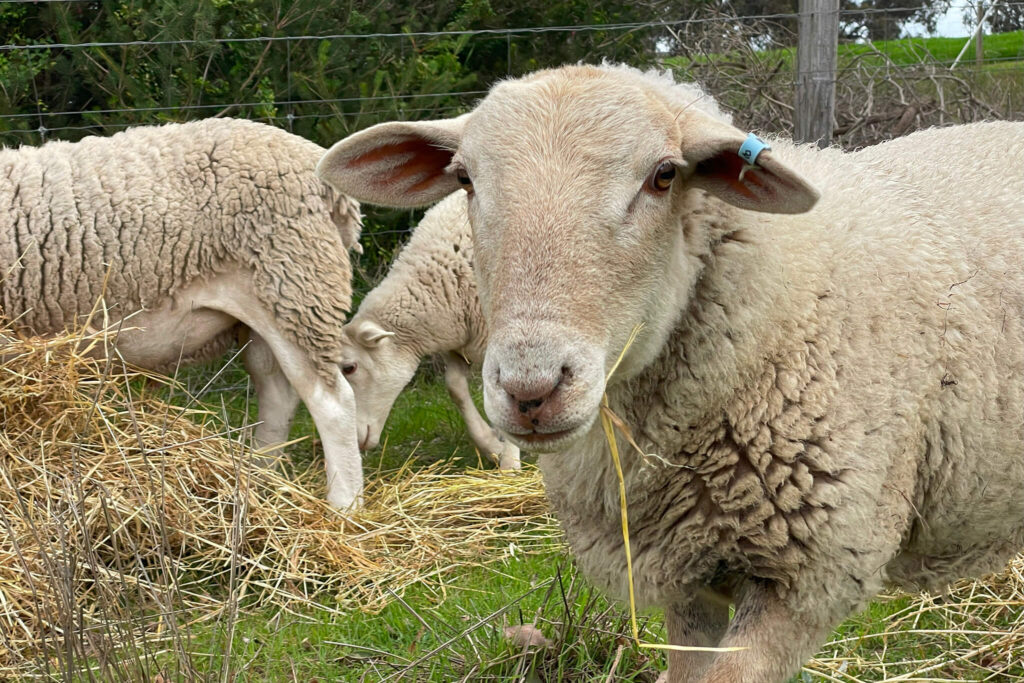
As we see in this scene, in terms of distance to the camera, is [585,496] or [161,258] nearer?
[585,496]

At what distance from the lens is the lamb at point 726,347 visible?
7.18ft

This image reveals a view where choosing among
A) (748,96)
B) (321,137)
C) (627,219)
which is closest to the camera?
(627,219)

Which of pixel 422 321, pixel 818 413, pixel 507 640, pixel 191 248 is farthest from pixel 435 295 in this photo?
→ pixel 818 413

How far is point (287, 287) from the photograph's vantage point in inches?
201

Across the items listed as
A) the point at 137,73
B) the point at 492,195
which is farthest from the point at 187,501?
the point at 137,73

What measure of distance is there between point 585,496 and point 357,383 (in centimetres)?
372

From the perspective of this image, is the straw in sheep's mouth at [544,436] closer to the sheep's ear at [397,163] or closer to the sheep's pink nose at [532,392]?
the sheep's pink nose at [532,392]

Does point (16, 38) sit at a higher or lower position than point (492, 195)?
lower

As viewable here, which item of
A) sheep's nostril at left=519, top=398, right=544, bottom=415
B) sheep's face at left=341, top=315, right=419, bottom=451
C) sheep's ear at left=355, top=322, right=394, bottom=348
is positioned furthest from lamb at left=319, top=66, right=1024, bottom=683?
sheep's face at left=341, top=315, right=419, bottom=451

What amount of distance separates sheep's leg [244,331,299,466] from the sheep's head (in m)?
3.39

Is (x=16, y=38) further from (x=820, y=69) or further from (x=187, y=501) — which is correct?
(x=820, y=69)

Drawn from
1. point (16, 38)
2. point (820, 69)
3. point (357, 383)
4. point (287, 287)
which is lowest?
point (357, 383)

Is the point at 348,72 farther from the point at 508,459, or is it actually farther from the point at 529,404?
the point at 529,404

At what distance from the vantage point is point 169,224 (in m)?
4.99
